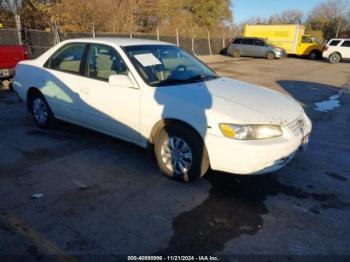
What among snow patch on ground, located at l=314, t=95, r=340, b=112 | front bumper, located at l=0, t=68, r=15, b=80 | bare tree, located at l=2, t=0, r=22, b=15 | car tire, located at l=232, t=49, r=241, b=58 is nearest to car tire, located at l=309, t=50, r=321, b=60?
car tire, located at l=232, t=49, r=241, b=58

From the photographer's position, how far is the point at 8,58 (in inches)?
315

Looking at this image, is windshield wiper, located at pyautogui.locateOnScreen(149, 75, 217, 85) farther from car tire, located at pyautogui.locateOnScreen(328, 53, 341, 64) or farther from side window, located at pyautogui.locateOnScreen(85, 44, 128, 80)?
car tire, located at pyautogui.locateOnScreen(328, 53, 341, 64)

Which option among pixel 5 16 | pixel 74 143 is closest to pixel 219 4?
pixel 5 16

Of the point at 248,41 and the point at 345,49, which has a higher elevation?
A: the point at 248,41

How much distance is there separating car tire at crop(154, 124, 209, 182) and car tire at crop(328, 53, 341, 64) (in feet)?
78.8

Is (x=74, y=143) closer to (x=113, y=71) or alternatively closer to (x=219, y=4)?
(x=113, y=71)

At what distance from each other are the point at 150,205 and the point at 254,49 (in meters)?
24.8

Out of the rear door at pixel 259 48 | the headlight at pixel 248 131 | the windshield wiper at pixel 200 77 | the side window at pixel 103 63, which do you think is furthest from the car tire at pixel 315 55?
the headlight at pixel 248 131

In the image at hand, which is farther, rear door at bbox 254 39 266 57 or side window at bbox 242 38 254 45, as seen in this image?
side window at bbox 242 38 254 45

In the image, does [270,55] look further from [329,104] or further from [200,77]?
[200,77]

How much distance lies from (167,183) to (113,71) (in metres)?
1.65

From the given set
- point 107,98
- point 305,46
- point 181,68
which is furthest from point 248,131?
point 305,46

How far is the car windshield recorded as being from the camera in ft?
12.8

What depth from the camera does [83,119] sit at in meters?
4.58
